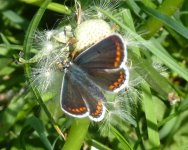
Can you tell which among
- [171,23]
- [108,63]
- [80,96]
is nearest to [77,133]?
[80,96]

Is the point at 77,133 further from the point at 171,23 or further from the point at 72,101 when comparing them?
the point at 171,23

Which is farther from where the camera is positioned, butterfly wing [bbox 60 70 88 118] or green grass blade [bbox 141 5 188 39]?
green grass blade [bbox 141 5 188 39]

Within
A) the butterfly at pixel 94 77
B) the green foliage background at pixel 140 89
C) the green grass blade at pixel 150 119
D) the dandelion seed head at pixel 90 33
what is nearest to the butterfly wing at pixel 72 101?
the butterfly at pixel 94 77

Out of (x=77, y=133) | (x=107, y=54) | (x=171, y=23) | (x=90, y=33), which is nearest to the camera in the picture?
(x=107, y=54)

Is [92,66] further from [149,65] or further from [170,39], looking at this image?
[170,39]

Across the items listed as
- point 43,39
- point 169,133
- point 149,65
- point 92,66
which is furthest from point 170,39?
point 92,66

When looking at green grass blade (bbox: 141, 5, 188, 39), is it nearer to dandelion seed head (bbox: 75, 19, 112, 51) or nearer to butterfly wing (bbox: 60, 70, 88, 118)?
dandelion seed head (bbox: 75, 19, 112, 51)

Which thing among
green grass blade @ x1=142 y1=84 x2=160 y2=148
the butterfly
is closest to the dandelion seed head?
the butterfly
